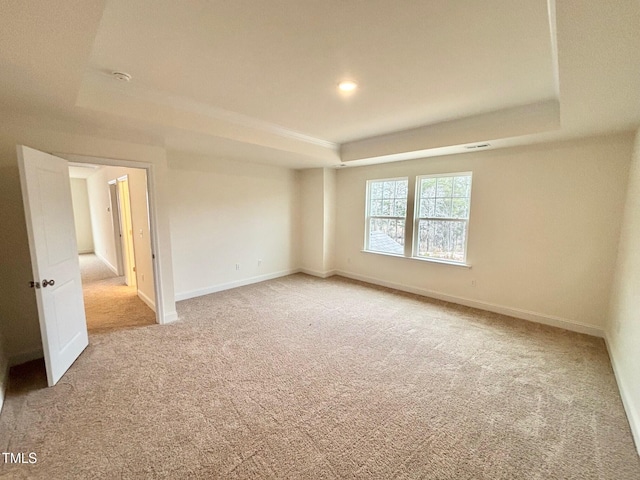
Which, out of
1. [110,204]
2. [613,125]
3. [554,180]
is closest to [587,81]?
[613,125]

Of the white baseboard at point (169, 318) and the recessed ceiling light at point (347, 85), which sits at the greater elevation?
the recessed ceiling light at point (347, 85)

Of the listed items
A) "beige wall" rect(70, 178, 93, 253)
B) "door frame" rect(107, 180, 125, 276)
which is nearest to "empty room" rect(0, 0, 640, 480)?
"door frame" rect(107, 180, 125, 276)

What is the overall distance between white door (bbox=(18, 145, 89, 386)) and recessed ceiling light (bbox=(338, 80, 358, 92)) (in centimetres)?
263

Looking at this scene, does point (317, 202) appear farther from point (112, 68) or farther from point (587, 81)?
point (587, 81)

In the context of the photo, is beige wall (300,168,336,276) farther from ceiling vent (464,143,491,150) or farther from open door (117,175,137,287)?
open door (117,175,137,287)

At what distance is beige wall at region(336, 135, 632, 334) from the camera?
313 centimetres

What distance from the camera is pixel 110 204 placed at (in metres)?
5.85

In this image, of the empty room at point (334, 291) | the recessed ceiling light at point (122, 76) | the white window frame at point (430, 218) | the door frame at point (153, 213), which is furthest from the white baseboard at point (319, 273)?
the recessed ceiling light at point (122, 76)

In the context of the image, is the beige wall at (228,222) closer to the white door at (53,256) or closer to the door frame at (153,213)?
the door frame at (153,213)

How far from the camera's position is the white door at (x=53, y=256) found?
2.21 metres

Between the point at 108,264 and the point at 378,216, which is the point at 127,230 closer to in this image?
the point at 108,264

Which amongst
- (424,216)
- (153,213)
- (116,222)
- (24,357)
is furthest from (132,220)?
(424,216)

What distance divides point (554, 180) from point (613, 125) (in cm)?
79

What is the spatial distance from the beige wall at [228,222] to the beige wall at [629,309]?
196 inches
